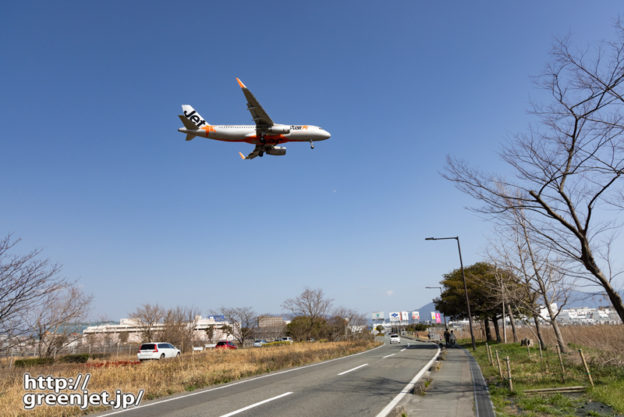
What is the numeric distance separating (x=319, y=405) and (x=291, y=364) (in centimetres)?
1174

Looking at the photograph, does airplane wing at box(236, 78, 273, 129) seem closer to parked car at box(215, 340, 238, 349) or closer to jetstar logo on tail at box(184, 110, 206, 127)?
jetstar logo on tail at box(184, 110, 206, 127)

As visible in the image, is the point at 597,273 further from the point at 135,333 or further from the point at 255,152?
the point at 135,333

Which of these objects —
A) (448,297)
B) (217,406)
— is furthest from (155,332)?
(217,406)

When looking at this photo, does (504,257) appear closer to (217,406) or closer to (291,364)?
(291,364)

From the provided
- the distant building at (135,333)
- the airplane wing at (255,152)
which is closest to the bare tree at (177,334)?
the distant building at (135,333)

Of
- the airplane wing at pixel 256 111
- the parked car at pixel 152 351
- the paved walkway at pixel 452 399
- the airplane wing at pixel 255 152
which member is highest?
the airplane wing at pixel 256 111

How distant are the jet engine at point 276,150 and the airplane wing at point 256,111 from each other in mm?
1700

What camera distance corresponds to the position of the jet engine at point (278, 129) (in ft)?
60.2

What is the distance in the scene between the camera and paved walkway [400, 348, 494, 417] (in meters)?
7.38

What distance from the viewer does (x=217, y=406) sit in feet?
27.5

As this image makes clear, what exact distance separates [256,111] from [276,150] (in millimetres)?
2982

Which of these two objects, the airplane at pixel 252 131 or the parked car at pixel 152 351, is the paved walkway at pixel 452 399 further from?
the parked car at pixel 152 351

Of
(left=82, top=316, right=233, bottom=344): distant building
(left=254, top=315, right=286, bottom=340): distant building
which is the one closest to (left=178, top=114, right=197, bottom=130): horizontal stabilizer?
(left=82, top=316, right=233, bottom=344): distant building

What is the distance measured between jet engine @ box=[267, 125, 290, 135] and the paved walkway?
13300mm
